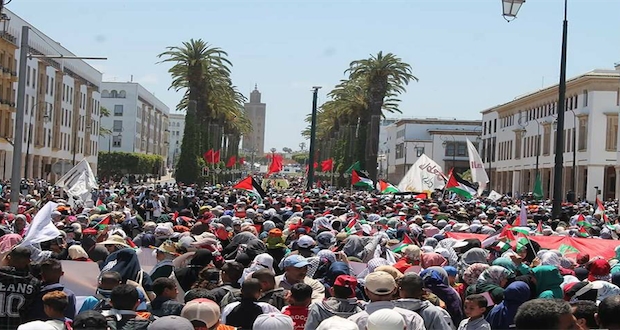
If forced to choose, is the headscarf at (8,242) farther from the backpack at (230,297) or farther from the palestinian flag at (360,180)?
the palestinian flag at (360,180)

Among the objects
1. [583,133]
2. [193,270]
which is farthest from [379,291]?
[583,133]

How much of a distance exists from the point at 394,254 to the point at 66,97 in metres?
83.2

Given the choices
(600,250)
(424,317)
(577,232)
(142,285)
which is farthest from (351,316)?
(577,232)

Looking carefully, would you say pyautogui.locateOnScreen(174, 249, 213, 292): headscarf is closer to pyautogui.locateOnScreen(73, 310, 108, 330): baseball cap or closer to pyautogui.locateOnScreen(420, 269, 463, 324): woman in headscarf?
pyautogui.locateOnScreen(420, 269, 463, 324): woman in headscarf

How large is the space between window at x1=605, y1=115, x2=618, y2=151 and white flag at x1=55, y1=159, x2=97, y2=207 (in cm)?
5789

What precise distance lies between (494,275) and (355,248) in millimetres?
3944

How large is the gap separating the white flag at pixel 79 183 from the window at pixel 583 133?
59.1 m

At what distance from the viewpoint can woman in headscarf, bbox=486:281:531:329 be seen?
8.23 m

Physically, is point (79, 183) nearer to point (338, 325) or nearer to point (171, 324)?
point (171, 324)

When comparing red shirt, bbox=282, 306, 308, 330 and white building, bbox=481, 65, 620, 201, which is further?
white building, bbox=481, 65, 620, 201

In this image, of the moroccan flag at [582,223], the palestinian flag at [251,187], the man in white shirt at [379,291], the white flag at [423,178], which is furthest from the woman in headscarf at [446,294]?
the white flag at [423,178]

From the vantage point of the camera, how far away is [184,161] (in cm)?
6600

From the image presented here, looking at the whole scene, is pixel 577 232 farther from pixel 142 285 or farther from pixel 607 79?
pixel 607 79

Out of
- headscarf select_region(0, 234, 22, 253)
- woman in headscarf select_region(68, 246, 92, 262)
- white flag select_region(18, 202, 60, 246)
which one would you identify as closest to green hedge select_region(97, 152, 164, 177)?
headscarf select_region(0, 234, 22, 253)
